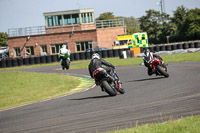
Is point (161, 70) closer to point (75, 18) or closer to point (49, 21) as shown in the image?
point (75, 18)

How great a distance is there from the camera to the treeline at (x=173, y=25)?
6869 centimetres

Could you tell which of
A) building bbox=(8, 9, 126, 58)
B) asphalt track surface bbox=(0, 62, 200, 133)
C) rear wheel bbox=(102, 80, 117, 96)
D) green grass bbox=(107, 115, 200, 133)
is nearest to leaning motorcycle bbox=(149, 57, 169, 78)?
rear wheel bbox=(102, 80, 117, 96)

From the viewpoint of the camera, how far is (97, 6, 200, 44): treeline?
68.7m

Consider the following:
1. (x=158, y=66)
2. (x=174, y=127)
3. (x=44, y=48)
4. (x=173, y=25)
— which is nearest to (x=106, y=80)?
(x=158, y=66)

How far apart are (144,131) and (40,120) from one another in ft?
9.93

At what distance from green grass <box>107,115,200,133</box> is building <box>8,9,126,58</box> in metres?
47.0

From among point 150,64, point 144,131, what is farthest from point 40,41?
point 144,131

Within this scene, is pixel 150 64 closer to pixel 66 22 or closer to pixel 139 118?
pixel 139 118

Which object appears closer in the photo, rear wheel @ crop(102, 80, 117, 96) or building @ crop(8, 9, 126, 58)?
rear wheel @ crop(102, 80, 117, 96)

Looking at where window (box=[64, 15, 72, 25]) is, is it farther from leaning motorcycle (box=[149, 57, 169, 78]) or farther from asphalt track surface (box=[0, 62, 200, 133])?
asphalt track surface (box=[0, 62, 200, 133])

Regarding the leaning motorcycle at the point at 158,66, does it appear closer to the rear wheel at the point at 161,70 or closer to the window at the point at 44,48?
the rear wheel at the point at 161,70

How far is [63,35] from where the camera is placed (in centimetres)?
5384

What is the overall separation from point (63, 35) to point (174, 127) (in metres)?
48.8

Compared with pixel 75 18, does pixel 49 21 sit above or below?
below
